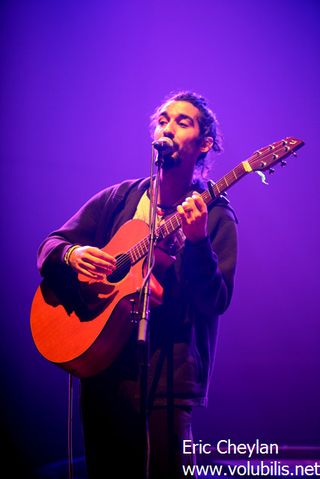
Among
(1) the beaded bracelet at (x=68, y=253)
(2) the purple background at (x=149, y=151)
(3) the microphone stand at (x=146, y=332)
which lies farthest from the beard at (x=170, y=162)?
(2) the purple background at (x=149, y=151)

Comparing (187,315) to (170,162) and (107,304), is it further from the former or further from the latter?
(170,162)

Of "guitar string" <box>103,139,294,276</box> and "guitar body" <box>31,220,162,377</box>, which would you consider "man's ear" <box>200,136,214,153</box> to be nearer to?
"guitar string" <box>103,139,294,276</box>

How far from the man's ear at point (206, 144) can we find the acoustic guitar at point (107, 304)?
0.47 m

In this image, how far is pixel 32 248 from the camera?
12.0ft

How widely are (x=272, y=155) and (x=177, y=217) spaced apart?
0.55m

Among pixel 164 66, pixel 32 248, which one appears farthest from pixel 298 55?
pixel 32 248

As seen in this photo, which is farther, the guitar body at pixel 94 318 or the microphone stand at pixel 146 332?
the guitar body at pixel 94 318

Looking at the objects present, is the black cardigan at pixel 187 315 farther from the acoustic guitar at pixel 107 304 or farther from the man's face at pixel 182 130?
the man's face at pixel 182 130

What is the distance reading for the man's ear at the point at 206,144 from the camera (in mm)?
2643

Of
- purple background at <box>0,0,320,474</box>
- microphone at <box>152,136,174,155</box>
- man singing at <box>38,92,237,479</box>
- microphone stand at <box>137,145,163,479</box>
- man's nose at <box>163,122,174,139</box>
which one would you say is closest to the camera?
microphone stand at <box>137,145,163,479</box>

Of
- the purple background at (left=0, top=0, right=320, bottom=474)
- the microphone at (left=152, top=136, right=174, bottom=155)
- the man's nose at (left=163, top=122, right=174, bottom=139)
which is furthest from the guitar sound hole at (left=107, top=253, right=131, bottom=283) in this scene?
the purple background at (left=0, top=0, right=320, bottom=474)

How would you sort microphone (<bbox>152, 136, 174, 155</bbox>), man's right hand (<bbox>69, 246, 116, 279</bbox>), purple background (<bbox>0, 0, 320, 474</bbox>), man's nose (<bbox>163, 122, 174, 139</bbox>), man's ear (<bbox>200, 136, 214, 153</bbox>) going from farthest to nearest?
purple background (<bbox>0, 0, 320, 474</bbox>) < man's ear (<bbox>200, 136, 214, 153</bbox>) < man's nose (<bbox>163, 122, 174, 139</bbox>) < man's right hand (<bbox>69, 246, 116, 279</bbox>) < microphone (<bbox>152, 136, 174, 155</bbox>)

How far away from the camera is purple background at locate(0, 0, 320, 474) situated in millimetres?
3393

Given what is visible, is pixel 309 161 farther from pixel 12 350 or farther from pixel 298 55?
pixel 12 350
